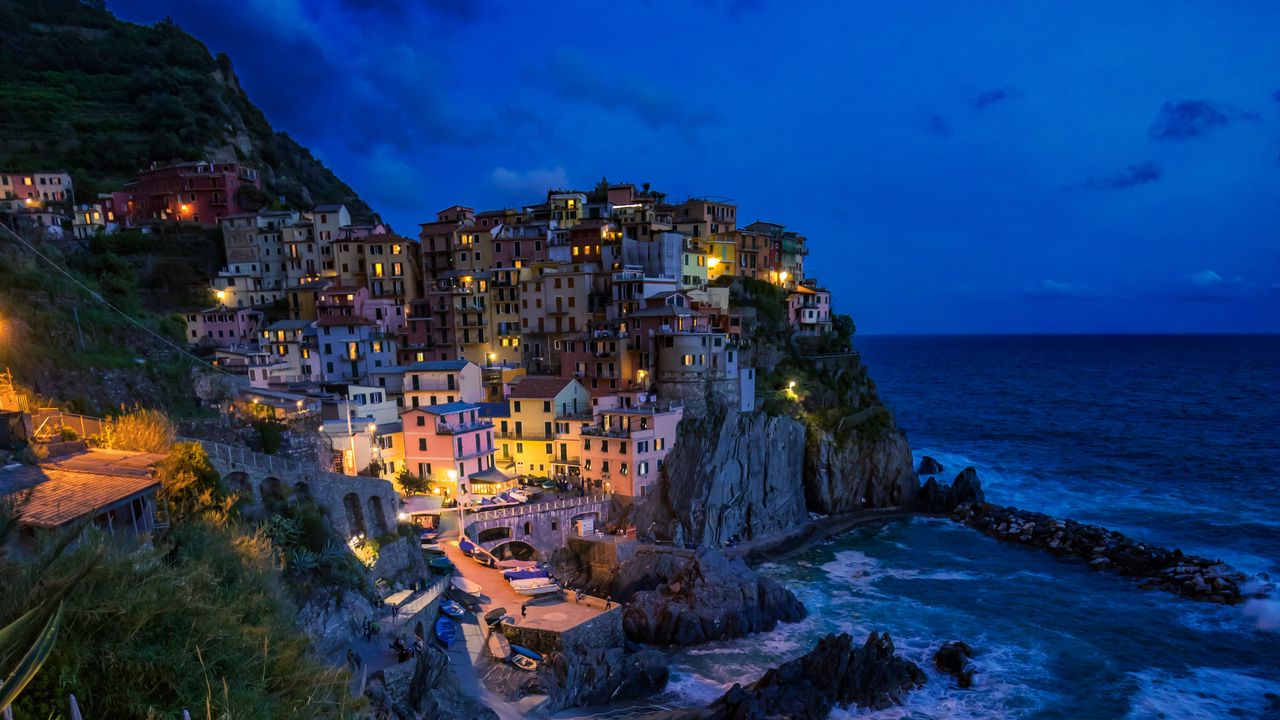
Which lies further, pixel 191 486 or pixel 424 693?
pixel 424 693

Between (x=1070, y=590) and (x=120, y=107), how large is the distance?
10910 cm

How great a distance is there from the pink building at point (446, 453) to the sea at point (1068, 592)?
17.1 meters

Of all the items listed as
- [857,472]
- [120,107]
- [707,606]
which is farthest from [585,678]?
[120,107]

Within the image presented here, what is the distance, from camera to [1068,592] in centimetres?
3600

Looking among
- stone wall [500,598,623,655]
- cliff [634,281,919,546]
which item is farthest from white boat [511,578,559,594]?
cliff [634,281,919,546]

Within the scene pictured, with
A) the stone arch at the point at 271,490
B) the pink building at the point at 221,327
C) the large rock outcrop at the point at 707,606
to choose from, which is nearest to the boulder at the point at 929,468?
the large rock outcrop at the point at 707,606

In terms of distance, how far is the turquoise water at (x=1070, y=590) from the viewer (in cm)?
2670

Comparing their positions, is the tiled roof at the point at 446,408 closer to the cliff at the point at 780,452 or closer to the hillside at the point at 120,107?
the cliff at the point at 780,452

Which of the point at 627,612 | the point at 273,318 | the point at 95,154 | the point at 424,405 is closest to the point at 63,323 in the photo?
the point at 424,405

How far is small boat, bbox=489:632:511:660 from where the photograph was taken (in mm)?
24903

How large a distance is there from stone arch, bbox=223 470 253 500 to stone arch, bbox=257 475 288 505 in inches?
22.5

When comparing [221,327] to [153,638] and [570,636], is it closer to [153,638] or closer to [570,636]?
[570,636]

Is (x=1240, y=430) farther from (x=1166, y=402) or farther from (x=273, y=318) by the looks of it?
(x=273, y=318)

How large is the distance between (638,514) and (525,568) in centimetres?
1110
